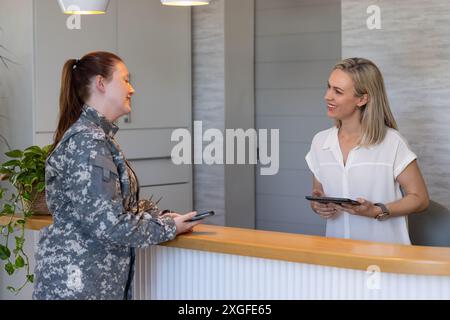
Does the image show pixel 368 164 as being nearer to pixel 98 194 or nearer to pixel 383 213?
pixel 383 213

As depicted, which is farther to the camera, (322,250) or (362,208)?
(362,208)

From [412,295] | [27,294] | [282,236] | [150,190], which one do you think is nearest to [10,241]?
[27,294]

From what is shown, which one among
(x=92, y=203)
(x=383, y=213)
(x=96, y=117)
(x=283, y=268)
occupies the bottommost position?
(x=283, y=268)

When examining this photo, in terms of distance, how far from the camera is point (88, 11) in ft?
11.1

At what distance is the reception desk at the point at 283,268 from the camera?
2721mm

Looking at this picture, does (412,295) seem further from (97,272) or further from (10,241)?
(10,241)

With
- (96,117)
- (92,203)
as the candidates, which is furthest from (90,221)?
(96,117)

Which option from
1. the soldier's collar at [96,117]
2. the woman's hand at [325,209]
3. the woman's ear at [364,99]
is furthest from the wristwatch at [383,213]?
the soldier's collar at [96,117]

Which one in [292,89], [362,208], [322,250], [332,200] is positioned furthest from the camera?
[292,89]

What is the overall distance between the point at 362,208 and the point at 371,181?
23 centimetres

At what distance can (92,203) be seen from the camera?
286cm

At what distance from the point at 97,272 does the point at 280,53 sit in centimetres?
342

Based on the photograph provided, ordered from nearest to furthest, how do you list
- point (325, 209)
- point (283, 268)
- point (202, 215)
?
point (283, 268), point (202, 215), point (325, 209)

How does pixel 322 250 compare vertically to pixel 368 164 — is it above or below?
below
